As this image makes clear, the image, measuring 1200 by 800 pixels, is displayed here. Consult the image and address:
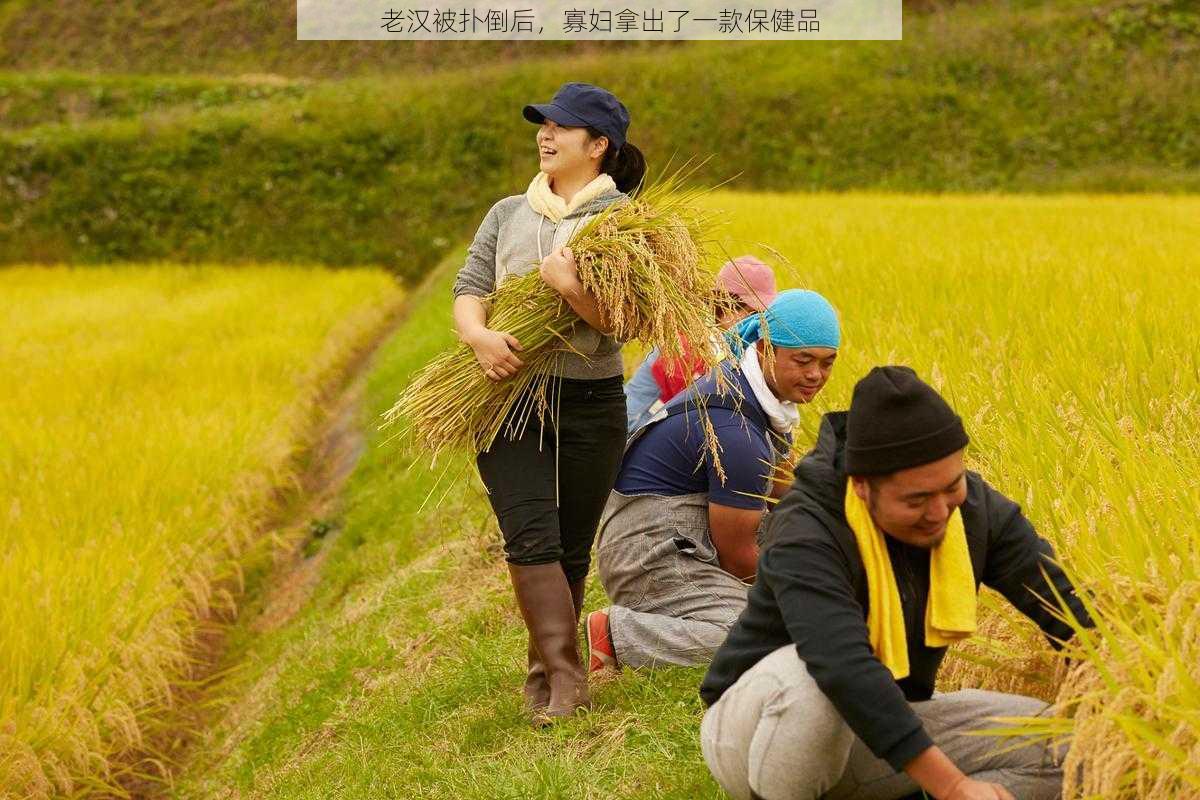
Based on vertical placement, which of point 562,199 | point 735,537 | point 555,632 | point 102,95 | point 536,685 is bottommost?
point 536,685

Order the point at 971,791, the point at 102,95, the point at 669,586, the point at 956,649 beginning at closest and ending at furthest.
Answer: the point at 971,791
the point at 956,649
the point at 669,586
the point at 102,95

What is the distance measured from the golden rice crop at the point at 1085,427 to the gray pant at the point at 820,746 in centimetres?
7

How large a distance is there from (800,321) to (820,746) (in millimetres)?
1179

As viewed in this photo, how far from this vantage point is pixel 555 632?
292cm

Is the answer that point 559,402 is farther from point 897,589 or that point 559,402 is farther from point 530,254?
point 897,589

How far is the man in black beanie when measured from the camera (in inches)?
72.5

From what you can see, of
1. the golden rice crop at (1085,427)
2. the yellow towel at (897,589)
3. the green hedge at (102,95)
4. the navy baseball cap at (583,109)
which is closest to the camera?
the golden rice crop at (1085,427)

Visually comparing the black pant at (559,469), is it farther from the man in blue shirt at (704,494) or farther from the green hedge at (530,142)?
the green hedge at (530,142)

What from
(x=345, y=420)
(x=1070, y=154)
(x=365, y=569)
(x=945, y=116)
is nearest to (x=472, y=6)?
(x=945, y=116)

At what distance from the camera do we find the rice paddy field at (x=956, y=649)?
73.4 inches

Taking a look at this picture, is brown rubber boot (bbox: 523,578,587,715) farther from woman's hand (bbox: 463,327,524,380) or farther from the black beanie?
the black beanie

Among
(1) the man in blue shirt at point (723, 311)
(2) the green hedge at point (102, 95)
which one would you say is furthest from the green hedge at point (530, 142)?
(1) the man in blue shirt at point (723, 311)

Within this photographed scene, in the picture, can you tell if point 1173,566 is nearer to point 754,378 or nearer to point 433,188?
point 754,378

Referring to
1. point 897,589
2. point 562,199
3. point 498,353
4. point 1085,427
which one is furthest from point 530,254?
point 897,589
